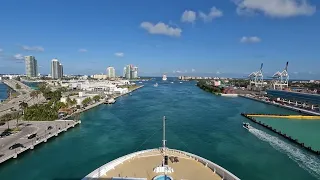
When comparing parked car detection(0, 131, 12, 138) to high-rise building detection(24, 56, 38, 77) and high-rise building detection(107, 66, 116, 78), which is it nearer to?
high-rise building detection(24, 56, 38, 77)

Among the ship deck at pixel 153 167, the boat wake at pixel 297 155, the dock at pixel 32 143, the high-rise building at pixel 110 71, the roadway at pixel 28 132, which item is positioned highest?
the high-rise building at pixel 110 71

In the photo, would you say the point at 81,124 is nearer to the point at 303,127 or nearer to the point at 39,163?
the point at 39,163

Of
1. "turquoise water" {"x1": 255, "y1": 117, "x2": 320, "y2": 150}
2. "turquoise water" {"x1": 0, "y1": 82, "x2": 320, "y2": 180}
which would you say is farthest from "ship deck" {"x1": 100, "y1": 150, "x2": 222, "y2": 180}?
"turquoise water" {"x1": 255, "y1": 117, "x2": 320, "y2": 150}

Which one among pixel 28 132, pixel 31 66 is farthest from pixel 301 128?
pixel 31 66

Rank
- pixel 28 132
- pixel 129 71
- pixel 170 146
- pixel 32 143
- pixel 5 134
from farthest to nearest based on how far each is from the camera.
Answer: pixel 129 71 → pixel 28 132 → pixel 5 134 → pixel 170 146 → pixel 32 143

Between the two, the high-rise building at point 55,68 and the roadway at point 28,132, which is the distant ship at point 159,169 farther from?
the high-rise building at point 55,68

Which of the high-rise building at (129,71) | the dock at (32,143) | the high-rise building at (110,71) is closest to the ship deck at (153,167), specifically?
the dock at (32,143)

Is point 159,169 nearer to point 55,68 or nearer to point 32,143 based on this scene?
point 32,143

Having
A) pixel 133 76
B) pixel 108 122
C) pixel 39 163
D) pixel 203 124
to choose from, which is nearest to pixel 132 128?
pixel 108 122
